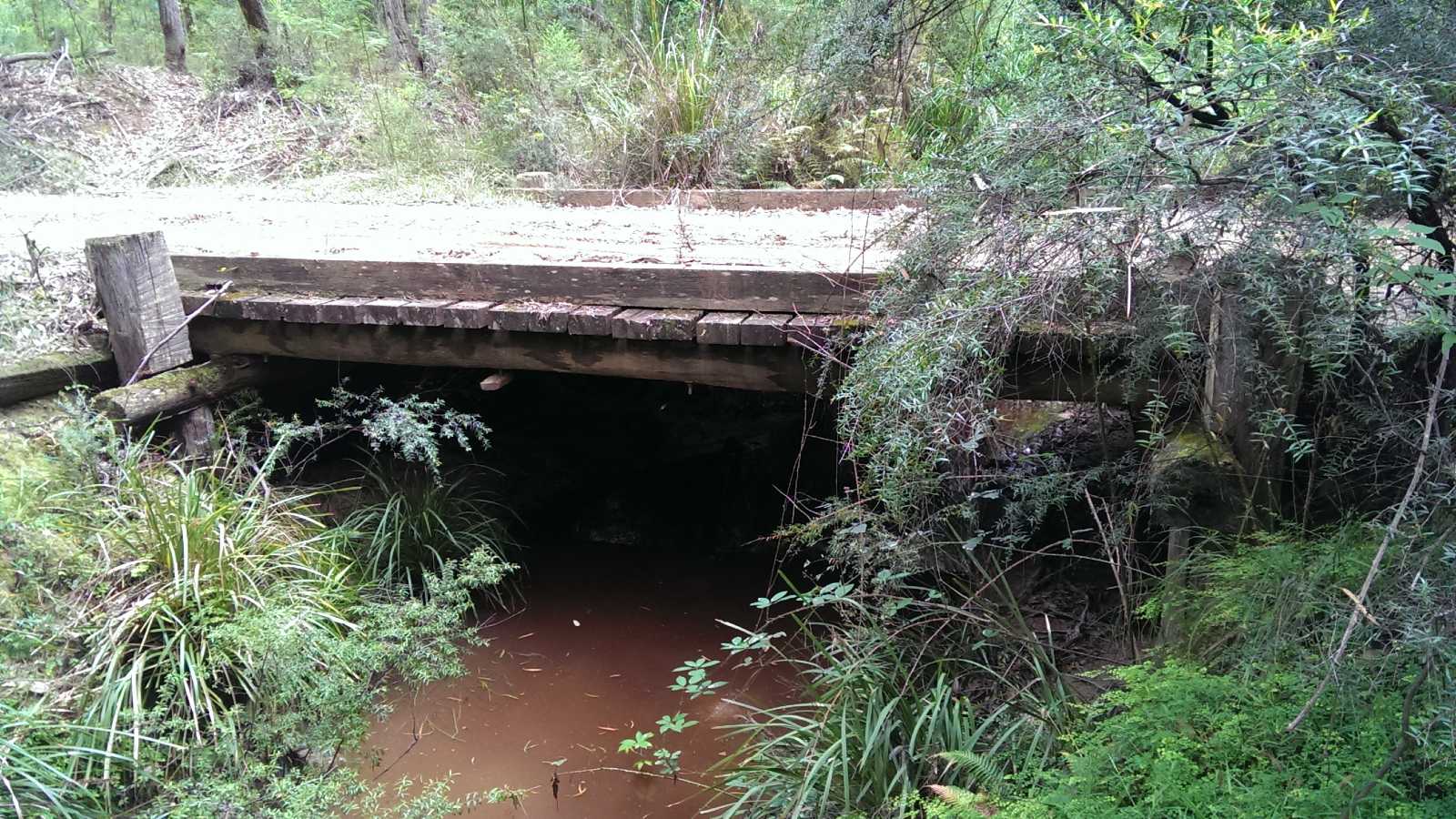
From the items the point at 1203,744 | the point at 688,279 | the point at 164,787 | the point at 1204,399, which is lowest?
the point at 164,787

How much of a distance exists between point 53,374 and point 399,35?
26.2 feet

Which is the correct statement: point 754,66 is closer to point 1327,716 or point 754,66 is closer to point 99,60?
point 1327,716

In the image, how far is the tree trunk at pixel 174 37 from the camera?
11185 mm

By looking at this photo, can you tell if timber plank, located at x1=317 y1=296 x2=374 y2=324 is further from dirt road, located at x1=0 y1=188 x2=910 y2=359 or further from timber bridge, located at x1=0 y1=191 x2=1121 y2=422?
dirt road, located at x1=0 y1=188 x2=910 y2=359

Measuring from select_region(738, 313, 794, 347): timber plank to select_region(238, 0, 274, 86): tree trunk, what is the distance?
1000 centimetres

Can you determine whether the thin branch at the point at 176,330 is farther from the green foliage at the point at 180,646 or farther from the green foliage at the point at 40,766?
the green foliage at the point at 40,766

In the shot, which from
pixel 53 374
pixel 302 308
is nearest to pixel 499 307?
pixel 302 308

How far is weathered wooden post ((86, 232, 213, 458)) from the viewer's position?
13.6ft

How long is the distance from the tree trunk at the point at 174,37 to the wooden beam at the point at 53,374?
28.8 feet

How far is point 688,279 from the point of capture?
12.0ft

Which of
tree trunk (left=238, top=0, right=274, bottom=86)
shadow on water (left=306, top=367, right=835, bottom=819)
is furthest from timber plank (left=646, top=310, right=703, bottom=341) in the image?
tree trunk (left=238, top=0, right=274, bottom=86)

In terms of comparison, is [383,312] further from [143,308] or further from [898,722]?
[898,722]

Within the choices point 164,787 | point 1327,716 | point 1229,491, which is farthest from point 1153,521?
point 164,787

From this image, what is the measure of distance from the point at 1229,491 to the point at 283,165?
9156 millimetres
